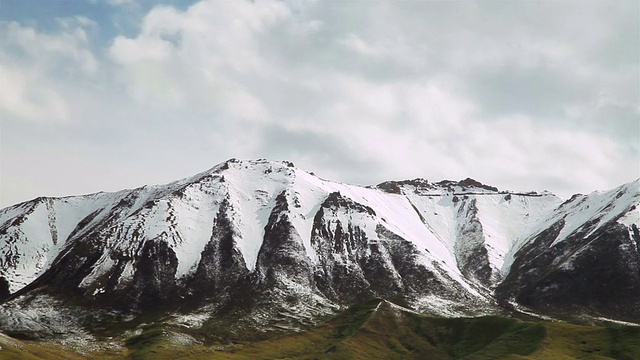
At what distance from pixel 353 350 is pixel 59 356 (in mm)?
89281

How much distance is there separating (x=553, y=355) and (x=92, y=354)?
461ft

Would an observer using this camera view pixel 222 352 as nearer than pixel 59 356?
No

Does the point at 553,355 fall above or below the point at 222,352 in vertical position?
above

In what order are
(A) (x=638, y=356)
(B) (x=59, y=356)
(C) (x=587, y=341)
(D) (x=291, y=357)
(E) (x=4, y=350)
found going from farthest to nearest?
(D) (x=291, y=357)
(C) (x=587, y=341)
(B) (x=59, y=356)
(A) (x=638, y=356)
(E) (x=4, y=350)

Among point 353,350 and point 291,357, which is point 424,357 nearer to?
point 353,350

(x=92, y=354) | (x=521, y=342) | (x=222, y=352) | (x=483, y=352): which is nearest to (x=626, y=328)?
(x=521, y=342)

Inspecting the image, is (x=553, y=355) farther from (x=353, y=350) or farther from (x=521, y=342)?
(x=353, y=350)

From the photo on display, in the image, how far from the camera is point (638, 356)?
509 feet

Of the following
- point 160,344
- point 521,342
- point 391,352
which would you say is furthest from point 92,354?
point 521,342

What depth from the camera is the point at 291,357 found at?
187750mm

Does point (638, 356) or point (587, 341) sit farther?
point (587, 341)

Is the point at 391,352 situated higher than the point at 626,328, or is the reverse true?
the point at 626,328

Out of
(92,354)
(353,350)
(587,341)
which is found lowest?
(92,354)

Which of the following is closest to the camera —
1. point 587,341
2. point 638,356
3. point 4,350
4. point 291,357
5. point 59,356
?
point 4,350
